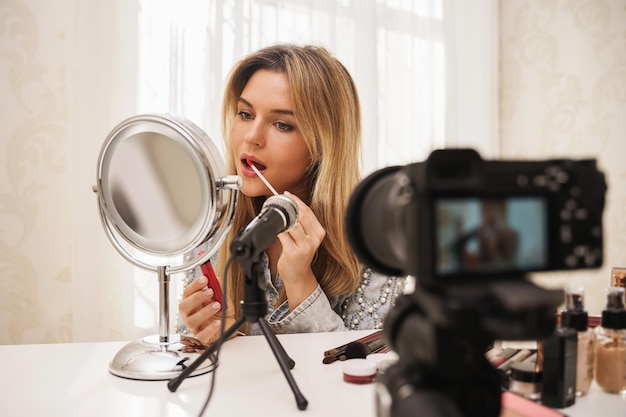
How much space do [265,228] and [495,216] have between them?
0.38m

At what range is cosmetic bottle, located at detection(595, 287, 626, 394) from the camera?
2.23 feet

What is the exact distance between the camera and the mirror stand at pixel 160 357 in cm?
74

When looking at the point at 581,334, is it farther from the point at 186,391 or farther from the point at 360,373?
the point at 186,391

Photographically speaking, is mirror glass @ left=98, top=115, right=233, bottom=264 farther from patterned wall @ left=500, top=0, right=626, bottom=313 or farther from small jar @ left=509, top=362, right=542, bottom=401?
patterned wall @ left=500, top=0, right=626, bottom=313

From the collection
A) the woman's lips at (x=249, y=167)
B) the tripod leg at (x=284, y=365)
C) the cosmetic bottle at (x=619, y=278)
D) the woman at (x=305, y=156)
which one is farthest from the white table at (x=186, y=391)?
the woman's lips at (x=249, y=167)

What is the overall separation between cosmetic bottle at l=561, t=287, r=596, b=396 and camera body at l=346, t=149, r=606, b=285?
1.34ft

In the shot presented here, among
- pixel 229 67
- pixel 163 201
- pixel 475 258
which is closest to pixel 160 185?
pixel 163 201

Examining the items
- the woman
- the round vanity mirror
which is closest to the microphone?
the round vanity mirror

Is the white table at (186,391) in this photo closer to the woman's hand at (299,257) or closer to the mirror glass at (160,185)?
the mirror glass at (160,185)

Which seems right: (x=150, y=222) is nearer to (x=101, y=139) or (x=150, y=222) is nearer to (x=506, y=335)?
(x=506, y=335)

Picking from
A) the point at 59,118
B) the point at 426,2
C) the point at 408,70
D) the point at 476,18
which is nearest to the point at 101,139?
the point at 59,118

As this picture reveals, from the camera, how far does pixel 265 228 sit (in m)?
0.63

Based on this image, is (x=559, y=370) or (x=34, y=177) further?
(x=34, y=177)

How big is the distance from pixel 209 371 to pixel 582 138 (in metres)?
1.85
